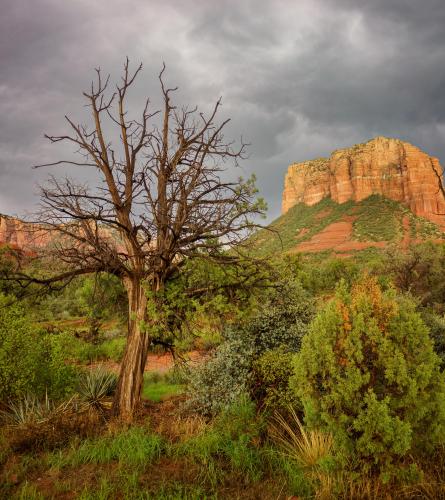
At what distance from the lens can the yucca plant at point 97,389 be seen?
8922 mm

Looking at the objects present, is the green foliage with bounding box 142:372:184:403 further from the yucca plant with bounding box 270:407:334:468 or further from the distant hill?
the distant hill

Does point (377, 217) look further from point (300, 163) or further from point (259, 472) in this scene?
point (259, 472)

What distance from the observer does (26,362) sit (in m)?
8.30

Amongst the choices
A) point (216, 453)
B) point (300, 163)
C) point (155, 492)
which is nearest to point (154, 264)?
point (216, 453)

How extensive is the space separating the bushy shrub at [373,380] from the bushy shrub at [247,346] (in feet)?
10.7

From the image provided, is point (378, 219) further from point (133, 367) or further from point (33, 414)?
point (33, 414)

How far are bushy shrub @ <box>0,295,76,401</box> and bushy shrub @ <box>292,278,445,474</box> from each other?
6.36m

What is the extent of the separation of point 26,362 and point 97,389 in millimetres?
2015

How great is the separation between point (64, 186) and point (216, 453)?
6685mm

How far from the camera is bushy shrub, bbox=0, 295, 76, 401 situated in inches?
319

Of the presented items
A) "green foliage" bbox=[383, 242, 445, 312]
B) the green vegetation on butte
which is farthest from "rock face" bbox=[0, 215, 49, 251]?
the green vegetation on butte

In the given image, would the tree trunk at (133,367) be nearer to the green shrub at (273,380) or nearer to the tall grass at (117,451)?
the tall grass at (117,451)

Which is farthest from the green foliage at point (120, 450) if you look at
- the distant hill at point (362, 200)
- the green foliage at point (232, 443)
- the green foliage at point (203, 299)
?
the distant hill at point (362, 200)

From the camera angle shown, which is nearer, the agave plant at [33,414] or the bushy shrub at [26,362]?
the agave plant at [33,414]
